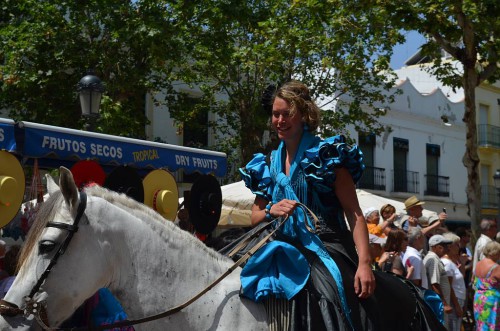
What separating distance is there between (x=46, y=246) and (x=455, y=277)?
785 cm

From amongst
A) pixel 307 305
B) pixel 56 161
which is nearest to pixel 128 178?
pixel 56 161

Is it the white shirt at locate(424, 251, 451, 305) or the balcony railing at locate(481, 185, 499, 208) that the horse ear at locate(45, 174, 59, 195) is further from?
the balcony railing at locate(481, 185, 499, 208)

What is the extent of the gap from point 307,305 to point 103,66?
1359 cm

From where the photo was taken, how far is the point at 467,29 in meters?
13.5

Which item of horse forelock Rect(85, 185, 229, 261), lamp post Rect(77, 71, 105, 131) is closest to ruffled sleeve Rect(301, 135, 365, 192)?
horse forelock Rect(85, 185, 229, 261)

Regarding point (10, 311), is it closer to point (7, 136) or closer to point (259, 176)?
point (259, 176)

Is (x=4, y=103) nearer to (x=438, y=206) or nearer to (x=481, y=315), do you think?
(x=481, y=315)

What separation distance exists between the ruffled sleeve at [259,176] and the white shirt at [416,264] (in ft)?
17.7

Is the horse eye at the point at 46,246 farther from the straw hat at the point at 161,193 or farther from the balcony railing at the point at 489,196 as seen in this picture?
the balcony railing at the point at 489,196

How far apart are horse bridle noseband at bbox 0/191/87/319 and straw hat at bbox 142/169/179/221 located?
15.9 feet

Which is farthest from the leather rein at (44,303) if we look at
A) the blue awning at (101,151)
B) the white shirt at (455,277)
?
the white shirt at (455,277)

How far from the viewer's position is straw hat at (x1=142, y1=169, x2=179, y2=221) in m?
8.01

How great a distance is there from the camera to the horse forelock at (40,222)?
10.1ft

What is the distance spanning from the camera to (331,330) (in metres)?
3.35
